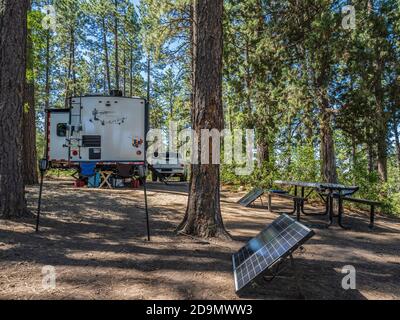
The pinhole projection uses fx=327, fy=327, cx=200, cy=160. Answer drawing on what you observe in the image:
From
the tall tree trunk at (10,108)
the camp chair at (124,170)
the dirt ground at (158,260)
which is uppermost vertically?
the tall tree trunk at (10,108)

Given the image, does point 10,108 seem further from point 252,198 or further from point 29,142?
point 29,142

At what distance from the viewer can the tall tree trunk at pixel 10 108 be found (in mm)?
6168

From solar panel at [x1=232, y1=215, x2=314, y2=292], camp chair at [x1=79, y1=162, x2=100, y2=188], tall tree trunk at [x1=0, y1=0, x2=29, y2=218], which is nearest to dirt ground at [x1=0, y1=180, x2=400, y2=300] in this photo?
solar panel at [x1=232, y1=215, x2=314, y2=292]

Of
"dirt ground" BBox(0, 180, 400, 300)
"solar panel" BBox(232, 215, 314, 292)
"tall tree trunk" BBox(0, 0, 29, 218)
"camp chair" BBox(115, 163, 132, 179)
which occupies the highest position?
"tall tree trunk" BBox(0, 0, 29, 218)

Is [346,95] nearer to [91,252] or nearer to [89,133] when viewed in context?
[91,252]

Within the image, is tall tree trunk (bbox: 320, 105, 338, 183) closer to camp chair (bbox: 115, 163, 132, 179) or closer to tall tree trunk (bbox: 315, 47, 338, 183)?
tall tree trunk (bbox: 315, 47, 338, 183)

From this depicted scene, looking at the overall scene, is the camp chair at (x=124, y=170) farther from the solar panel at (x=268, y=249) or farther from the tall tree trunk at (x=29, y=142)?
the solar panel at (x=268, y=249)

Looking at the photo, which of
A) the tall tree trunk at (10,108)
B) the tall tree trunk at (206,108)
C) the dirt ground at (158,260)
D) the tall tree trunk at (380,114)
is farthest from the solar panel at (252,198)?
the tall tree trunk at (10,108)

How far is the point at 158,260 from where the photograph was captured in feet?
14.2

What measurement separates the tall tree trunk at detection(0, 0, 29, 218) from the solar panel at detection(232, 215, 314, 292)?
15.0 ft

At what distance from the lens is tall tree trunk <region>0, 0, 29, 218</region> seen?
6168mm

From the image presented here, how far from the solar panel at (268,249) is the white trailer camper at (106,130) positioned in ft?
29.1

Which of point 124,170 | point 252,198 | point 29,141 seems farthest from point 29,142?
point 252,198
